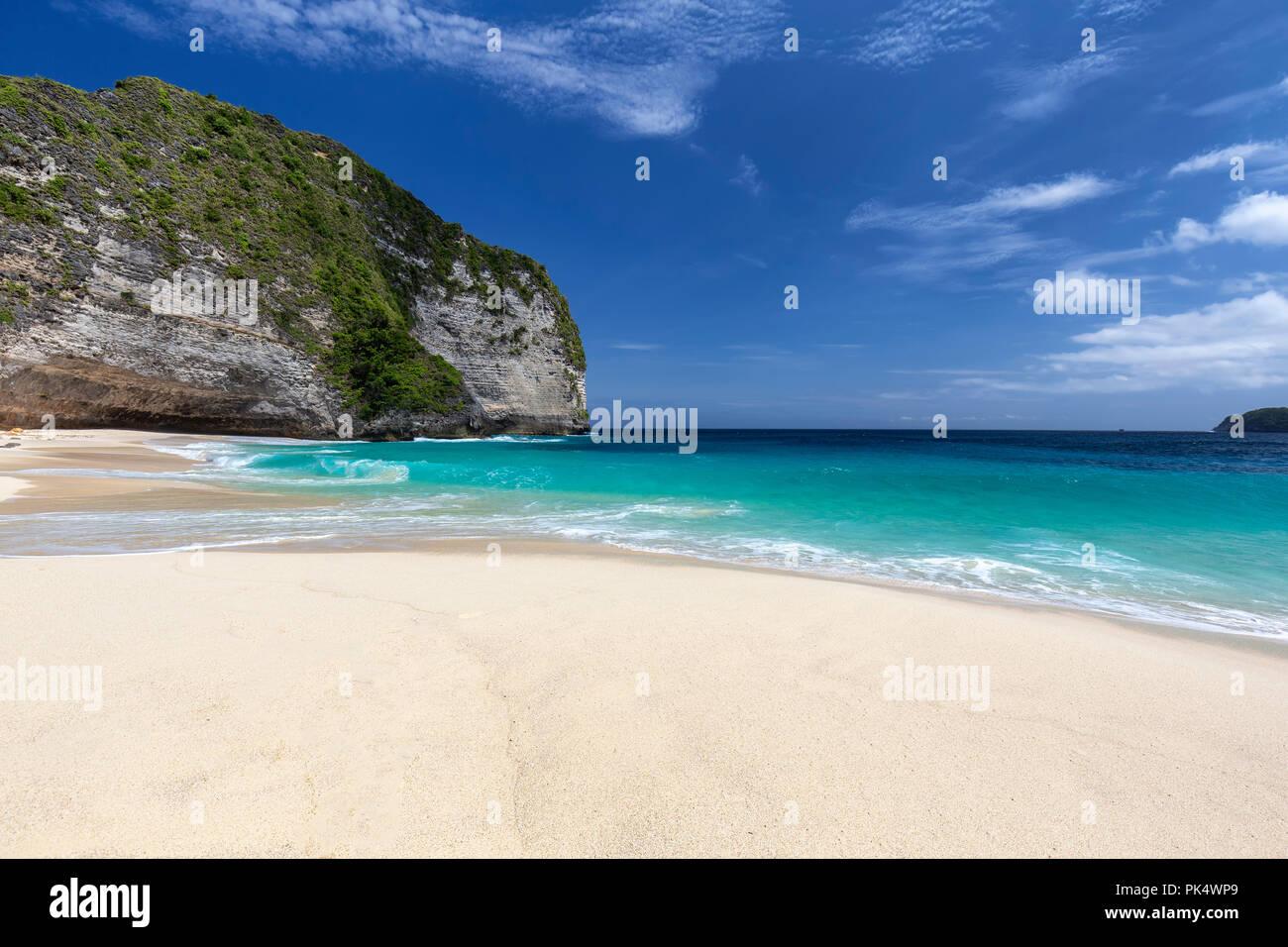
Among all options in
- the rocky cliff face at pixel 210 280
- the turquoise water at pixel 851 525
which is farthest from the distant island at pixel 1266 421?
the rocky cliff face at pixel 210 280

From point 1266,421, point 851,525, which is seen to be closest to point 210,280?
point 851,525

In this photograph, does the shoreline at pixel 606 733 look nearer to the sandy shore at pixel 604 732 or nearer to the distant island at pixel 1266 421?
the sandy shore at pixel 604 732

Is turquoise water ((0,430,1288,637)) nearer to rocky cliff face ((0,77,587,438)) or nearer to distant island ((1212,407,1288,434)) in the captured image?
rocky cliff face ((0,77,587,438))

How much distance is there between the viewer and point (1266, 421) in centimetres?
11956

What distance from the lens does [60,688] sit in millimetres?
3248

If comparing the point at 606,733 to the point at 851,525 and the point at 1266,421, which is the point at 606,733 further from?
the point at 1266,421

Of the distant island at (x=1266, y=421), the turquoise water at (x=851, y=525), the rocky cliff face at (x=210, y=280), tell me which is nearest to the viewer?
the turquoise water at (x=851, y=525)

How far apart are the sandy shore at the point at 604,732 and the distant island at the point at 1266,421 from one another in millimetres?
171992

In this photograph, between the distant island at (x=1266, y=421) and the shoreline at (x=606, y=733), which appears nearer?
the shoreline at (x=606, y=733)

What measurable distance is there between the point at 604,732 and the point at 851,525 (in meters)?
11.2

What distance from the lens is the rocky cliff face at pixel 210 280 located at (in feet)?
96.4

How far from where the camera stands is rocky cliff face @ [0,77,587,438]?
29391 mm
